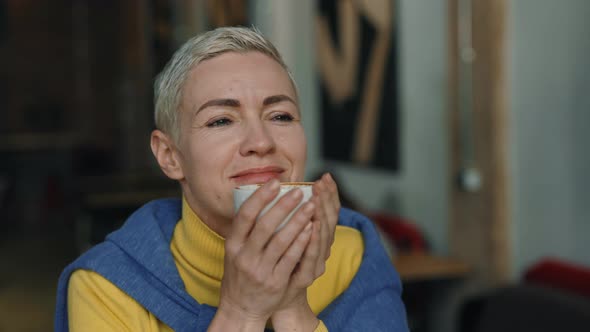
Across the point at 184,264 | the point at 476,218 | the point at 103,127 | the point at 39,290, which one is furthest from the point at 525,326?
the point at 103,127

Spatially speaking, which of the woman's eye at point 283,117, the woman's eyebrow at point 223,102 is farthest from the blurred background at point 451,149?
the woman's eyebrow at point 223,102

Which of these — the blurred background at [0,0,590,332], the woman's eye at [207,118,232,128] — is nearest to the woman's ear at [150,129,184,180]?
the woman's eye at [207,118,232,128]

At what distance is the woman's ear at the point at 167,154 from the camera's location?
113cm

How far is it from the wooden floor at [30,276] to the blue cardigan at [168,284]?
3700 millimetres

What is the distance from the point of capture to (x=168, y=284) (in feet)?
3.46

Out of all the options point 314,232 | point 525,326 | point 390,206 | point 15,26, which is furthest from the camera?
point 15,26

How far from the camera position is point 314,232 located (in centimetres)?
86

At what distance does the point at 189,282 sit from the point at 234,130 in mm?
280

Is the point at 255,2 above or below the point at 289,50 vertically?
above

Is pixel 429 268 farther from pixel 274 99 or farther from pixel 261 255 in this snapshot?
pixel 261 255

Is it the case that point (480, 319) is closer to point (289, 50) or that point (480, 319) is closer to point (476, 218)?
point (476, 218)

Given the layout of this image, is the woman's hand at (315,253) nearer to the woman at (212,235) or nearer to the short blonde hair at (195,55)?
the woman at (212,235)

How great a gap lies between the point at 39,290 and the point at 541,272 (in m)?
4.47

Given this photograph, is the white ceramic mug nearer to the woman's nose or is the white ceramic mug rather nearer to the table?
the woman's nose
